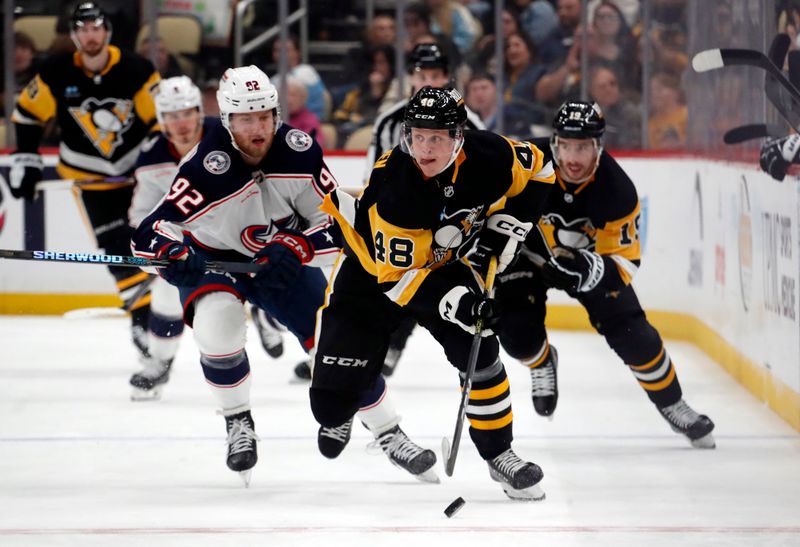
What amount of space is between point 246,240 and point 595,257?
101 cm

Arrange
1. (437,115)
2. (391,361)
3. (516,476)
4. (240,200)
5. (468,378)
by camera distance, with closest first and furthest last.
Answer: (437,115)
(468,378)
(516,476)
(240,200)
(391,361)

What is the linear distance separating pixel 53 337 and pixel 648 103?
10.4ft

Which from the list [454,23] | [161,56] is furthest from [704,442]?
[161,56]

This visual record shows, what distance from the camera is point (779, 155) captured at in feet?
14.0

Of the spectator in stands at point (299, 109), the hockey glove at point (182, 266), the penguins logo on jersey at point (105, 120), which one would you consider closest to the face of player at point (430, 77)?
the penguins logo on jersey at point (105, 120)

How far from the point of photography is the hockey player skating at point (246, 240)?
3.47m

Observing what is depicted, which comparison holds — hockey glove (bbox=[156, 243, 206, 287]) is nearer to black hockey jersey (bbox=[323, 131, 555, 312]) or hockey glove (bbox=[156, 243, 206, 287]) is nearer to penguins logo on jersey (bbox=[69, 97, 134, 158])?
black hockey jersey (bbox=[323, 131, 555, 312])

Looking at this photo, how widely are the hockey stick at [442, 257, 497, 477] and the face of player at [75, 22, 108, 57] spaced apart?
102 inches

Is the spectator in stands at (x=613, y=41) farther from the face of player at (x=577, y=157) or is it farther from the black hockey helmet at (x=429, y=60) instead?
the face of player at (x=577, y=157)

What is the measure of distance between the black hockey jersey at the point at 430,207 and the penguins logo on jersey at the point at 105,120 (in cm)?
Answer: 239

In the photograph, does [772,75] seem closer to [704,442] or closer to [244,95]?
[704,442]

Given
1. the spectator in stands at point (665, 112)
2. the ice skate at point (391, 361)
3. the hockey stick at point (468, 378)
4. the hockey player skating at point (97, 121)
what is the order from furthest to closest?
the spectator in stands at point (665, 112), the hockey player skating at point (97, 121), the ice skate at point (391, 361), the hockey stick at point (468, 378)

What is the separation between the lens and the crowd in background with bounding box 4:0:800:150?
6648mm

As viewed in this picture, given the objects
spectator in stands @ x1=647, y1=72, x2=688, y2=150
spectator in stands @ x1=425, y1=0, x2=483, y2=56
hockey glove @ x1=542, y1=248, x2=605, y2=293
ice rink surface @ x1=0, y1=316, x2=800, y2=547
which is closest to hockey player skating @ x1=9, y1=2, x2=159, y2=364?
ice rink surface @ x1=0, y1=316, x2=800, y2=547
